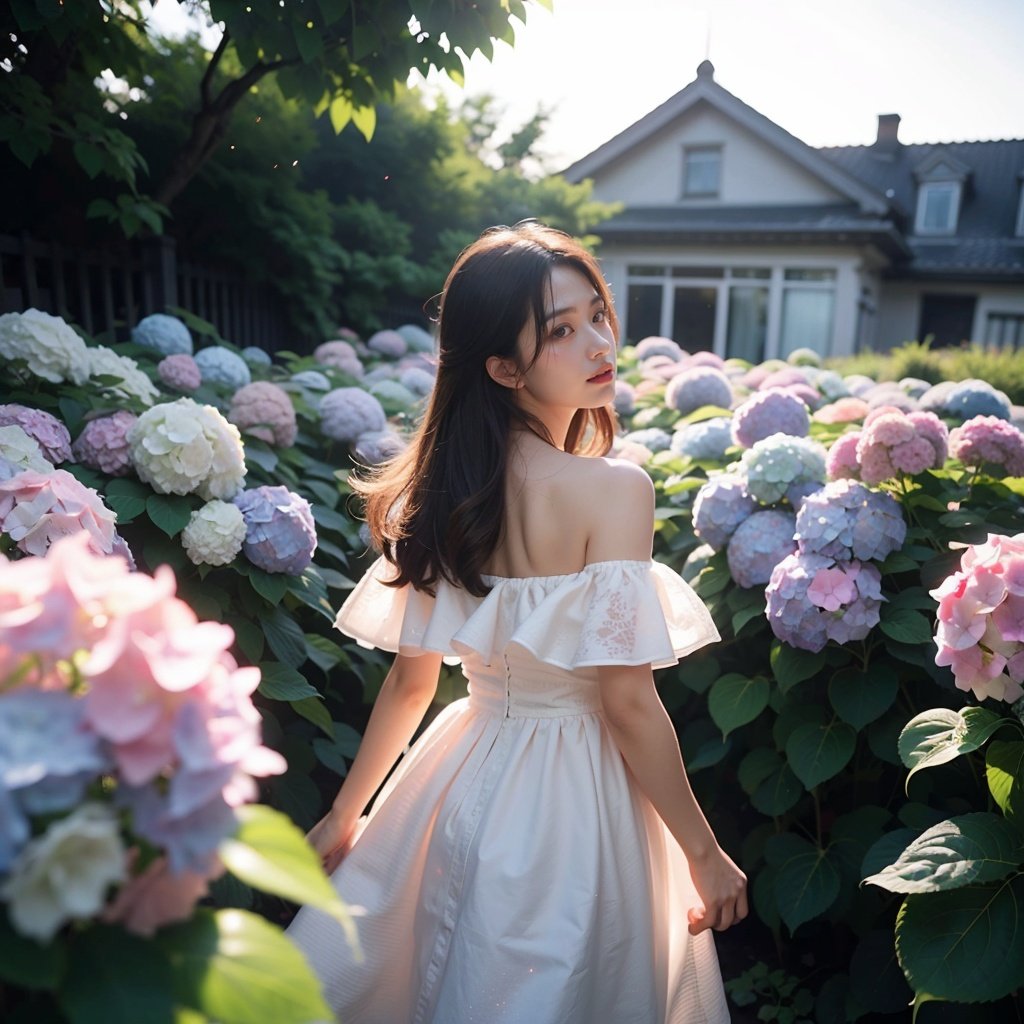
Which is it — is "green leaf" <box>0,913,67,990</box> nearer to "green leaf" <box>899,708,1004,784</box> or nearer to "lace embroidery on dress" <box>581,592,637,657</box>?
"lace embroidery on dress" <box>581,592,637,657</box>

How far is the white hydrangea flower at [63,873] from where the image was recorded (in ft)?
1.62

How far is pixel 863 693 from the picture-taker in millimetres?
1985

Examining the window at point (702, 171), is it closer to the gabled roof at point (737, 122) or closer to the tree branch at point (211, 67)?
the gabled roof at point (737, 122)

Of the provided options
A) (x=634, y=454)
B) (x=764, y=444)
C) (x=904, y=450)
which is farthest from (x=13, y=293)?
(x=904, y=450)

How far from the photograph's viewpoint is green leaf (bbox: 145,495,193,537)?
1.92 meters

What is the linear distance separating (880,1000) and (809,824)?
Answer: 0.62 m

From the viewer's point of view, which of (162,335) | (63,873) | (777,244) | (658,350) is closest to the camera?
(63,873)

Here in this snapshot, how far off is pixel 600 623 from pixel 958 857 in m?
0.66

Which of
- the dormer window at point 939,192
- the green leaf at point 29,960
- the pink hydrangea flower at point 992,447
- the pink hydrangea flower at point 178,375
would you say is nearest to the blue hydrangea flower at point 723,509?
the pink hydrangea flower at point 992,447

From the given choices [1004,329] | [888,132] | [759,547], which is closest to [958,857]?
[759,547]

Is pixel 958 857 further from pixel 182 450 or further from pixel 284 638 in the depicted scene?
pixel 182 450

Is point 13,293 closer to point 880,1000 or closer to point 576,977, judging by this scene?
point 576,977

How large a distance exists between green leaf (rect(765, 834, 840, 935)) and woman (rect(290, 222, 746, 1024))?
39cm

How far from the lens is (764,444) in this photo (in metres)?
2.31
